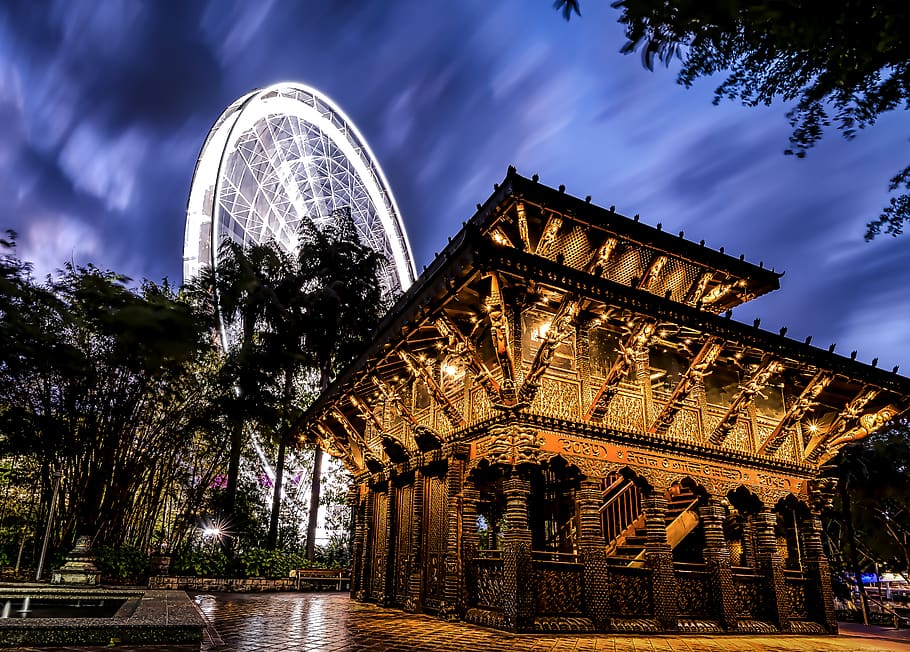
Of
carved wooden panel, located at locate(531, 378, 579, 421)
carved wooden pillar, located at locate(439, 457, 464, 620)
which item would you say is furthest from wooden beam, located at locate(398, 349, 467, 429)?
carved wooden panel, located at locate(531, 378, 579, 421)

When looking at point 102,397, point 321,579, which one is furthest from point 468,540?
point 321,579

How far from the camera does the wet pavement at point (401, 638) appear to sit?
738cm

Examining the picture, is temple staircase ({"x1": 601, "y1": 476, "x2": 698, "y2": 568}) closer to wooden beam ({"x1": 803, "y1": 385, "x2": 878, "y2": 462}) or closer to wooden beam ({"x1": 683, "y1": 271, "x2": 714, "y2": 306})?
wooden beam ({"x1": 803, "y1": 385, "x2": 878, "y2": 462})

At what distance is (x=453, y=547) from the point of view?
37.9 ft

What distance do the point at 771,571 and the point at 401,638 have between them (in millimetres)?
8716

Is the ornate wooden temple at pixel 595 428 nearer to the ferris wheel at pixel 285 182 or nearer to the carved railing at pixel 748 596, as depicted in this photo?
the carved railing at pixel 748 596

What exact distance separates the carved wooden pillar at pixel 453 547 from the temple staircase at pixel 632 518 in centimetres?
353

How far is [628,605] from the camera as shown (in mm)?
10500

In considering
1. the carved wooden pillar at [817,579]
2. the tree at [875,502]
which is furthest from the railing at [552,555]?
the tree at [875,502]

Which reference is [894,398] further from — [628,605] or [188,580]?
[188,580]

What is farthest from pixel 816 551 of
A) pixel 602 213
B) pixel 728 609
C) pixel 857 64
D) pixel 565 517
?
pixel 857 64

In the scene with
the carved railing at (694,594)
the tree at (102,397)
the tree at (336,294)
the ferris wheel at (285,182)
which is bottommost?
the carved railing at (694,594)

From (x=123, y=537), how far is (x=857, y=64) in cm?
2186

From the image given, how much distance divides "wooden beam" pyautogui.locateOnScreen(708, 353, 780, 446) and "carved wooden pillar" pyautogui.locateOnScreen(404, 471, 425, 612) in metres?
6.69
